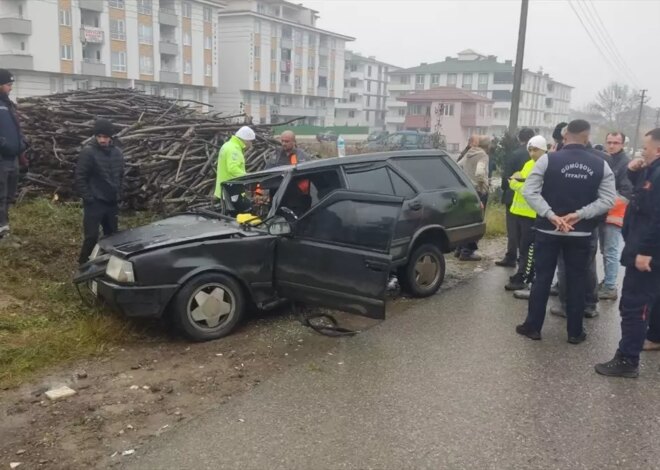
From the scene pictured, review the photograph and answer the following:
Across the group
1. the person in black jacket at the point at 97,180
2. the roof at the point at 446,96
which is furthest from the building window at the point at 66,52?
the person in black jacket at the point at 97,180

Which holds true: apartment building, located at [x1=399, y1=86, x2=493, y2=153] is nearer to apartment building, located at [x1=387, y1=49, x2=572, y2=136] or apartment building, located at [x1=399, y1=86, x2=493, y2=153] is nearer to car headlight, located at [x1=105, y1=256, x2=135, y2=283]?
apartment building, located at [x1=387, y1=49, x2=572, y2=136]

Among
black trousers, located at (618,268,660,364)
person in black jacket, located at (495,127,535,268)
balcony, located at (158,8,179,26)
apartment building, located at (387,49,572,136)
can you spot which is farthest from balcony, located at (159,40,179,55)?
black trousers, located at (618,268,660,364)

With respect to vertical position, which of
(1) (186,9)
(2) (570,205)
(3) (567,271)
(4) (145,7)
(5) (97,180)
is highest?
(1) (186,9)

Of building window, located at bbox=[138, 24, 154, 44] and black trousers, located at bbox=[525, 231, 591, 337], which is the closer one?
black trousers, located at bbox=[525, 231, 591, 337]

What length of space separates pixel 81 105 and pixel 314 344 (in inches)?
336

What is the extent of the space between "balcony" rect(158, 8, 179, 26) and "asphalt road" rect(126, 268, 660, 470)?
5506 cm

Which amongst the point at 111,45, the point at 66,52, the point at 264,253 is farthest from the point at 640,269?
the point at 111,45

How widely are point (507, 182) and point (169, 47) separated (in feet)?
173

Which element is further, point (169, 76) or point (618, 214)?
point (169, 76)

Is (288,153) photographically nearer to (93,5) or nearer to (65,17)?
(65,17)

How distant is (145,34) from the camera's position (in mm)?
52562

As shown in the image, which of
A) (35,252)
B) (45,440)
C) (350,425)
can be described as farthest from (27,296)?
(350,425)

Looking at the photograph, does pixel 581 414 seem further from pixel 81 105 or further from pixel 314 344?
pixel 81 105

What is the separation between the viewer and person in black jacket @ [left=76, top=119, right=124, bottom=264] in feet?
21.0
